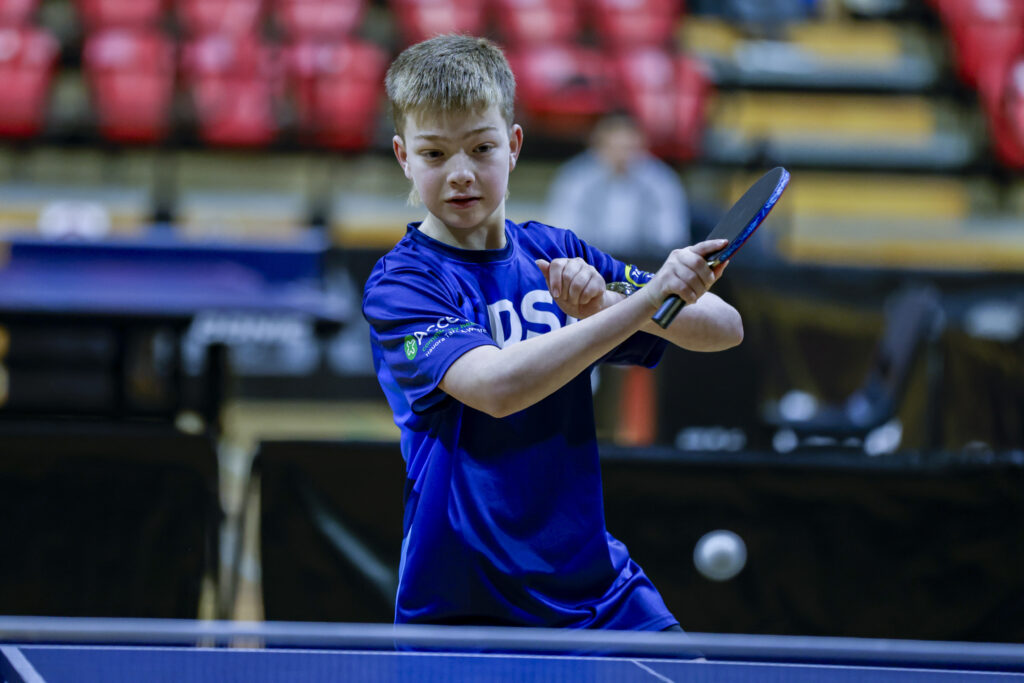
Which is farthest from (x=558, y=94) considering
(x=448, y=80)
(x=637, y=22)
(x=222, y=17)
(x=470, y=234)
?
(x=448, y=80)

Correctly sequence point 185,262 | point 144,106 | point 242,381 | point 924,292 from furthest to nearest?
point 144,106
point 242,381
point 924,292
point 185,262

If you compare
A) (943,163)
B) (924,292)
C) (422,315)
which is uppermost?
(943,163)

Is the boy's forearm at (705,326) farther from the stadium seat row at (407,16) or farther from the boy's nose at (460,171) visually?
the stadium seat row at (407,16)

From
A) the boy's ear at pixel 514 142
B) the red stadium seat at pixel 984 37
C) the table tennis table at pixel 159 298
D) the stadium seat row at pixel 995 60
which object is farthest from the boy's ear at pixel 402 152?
the red stadium seat at pixel 984 37

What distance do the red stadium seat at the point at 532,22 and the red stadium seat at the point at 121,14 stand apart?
9.04 feet

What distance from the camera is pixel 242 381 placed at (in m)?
6.76

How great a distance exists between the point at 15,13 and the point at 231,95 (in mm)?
1859

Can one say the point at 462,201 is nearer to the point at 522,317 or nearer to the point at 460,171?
the point at 460,171

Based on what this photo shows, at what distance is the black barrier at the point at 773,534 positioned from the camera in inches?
124

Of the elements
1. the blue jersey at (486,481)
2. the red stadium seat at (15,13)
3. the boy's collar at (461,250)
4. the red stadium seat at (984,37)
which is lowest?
the blue jersey at (486,481)

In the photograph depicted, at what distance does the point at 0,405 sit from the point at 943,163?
25.2 ft

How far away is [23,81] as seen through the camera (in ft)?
28.5

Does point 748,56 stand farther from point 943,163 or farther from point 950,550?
point 950,550

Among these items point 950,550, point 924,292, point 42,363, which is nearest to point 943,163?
point 924,292
